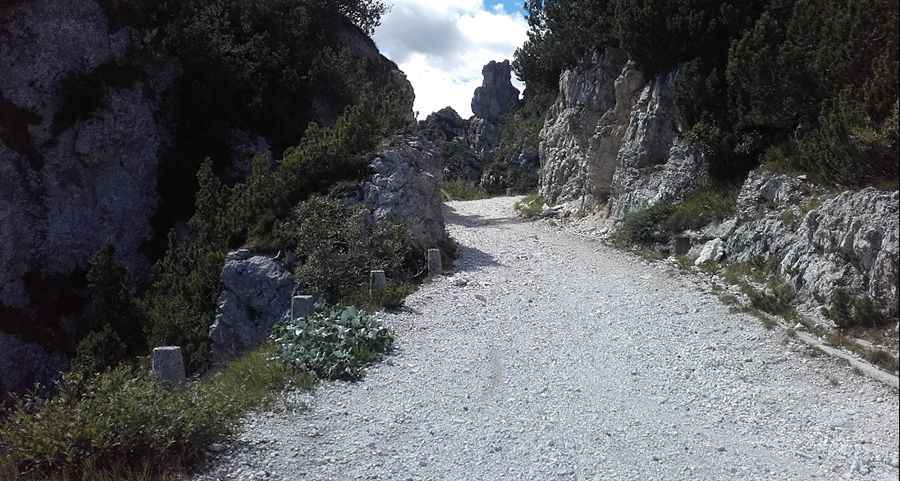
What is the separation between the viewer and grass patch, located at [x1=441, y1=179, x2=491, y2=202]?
41.7 metres

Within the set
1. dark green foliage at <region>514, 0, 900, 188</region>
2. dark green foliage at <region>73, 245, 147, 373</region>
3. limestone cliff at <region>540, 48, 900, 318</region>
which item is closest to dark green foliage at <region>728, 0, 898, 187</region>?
dark green foliage at <region>514, 0, 900, 188</region>

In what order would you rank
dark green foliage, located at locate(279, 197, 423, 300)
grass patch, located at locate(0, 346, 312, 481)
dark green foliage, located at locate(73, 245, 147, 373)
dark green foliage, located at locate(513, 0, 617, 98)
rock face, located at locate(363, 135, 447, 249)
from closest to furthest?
grass patch, located at locate(0, 346, 312, 481) < dark green foliage, located at locate(279, 197, 423, 300) < rock face, located at locate(363, 135, 447, 249) < dark green foliage, located at locate(73, 245, 147, 373) < dark green foliage, located at locate(513, 0, 617, 98)

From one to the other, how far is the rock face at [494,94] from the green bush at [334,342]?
6509cm

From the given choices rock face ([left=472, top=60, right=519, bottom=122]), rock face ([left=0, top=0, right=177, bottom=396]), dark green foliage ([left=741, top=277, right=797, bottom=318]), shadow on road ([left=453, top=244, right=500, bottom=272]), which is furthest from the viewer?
rock face ([left=472, top=60, right=519, bottom=122])

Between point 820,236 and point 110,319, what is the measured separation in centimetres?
1420

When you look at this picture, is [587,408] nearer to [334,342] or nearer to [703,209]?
[334,342]

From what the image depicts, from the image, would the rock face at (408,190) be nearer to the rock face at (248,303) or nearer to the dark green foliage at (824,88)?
the rock face at (248,303)

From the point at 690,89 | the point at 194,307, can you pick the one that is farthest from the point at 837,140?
the point at 194,307

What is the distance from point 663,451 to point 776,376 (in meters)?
2.16

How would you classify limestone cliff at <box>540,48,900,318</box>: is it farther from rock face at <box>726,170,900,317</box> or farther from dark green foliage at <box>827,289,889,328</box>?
dark green foliage at <box>827,289,889,328</box>

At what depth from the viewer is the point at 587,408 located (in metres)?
7.01

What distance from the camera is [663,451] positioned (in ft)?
19.5

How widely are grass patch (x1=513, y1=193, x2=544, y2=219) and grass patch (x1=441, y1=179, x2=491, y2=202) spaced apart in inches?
403

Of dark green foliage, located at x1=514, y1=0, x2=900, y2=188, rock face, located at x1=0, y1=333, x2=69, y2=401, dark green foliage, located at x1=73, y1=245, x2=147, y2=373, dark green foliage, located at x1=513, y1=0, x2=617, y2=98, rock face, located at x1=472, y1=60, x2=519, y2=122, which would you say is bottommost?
rock face, located at x1=0, y1=333, x2=69, y2=401
